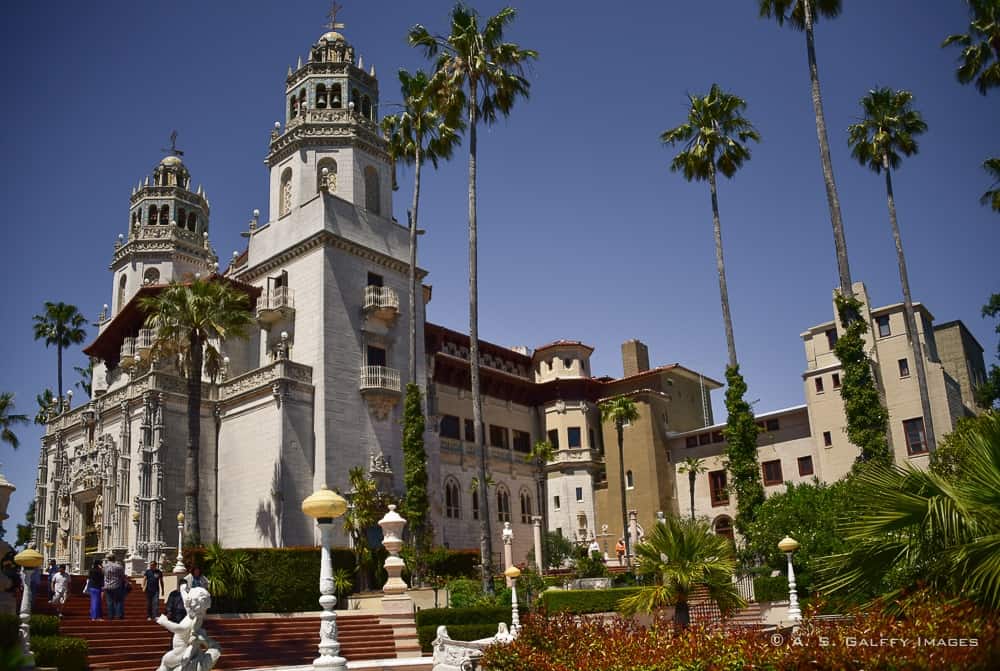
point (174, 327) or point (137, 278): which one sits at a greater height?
point (137, 278)

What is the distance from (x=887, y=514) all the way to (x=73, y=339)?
6010cm

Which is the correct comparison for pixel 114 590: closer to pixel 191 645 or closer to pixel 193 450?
pixel 193 450

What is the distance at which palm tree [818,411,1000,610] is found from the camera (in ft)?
31.9

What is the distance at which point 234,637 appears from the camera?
80.3ft

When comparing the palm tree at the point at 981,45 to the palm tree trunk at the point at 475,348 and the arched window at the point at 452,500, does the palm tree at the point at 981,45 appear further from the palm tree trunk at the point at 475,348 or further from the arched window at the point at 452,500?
the arched window at the point at 452,500

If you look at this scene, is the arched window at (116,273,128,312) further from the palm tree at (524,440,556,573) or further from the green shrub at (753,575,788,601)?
the green shrub at (753,575,788,601)

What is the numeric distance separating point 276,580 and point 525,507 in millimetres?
27127

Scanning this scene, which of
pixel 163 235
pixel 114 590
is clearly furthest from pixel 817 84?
pixel 163 235

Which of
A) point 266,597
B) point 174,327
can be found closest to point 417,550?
point 266,597

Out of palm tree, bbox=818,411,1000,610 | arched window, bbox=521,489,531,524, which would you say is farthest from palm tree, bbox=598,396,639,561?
palm tree, bbox=818,411,1000,610

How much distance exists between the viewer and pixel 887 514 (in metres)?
10.8

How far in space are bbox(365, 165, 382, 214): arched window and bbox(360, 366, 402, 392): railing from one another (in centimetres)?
913

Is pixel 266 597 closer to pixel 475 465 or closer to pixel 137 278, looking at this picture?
pixel 475 465

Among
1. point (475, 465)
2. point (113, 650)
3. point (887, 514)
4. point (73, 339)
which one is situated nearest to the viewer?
point (887, 514)
